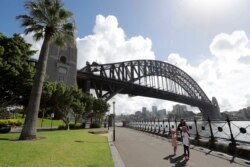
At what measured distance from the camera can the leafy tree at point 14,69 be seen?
2321cm

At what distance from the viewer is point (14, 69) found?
76.4 feet

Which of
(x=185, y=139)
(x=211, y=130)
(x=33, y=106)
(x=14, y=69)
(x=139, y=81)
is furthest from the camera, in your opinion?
(x=139, y=81)

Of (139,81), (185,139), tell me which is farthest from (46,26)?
(139,81)

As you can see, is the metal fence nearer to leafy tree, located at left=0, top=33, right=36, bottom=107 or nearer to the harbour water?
the harbour water

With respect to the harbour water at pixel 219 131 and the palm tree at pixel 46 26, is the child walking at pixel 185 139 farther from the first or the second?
the palm tree at pixel 46 26

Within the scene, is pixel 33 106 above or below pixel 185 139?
above

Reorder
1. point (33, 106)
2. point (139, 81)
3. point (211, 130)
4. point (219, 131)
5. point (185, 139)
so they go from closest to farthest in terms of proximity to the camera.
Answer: point (185, 139) < point (219, 131) < point (211, 130) < point (33, 106) < point (139, 81)

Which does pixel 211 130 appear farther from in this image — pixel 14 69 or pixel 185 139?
pixel 14 69

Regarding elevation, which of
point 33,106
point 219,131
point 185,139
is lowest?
point 185,139

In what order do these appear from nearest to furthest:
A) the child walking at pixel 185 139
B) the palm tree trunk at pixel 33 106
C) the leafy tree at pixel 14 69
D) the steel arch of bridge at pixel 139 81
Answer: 1. the child walking at pixel 185 139
2. the palm tree trunk at pixel 33 106
3. the leafy tree at pixel 14 69
4. the steel arch of bridge at pixel 139 81

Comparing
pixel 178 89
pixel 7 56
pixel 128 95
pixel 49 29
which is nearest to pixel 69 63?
pixel 128 95

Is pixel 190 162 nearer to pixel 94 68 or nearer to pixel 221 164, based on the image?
pixel 221 164

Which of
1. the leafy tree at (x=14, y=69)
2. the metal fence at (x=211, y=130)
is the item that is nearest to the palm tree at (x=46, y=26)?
Answer: the leafy tree at (x=14, y=69)

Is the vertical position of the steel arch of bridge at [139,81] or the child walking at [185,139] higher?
the steel arch of bridge at [139,81]
